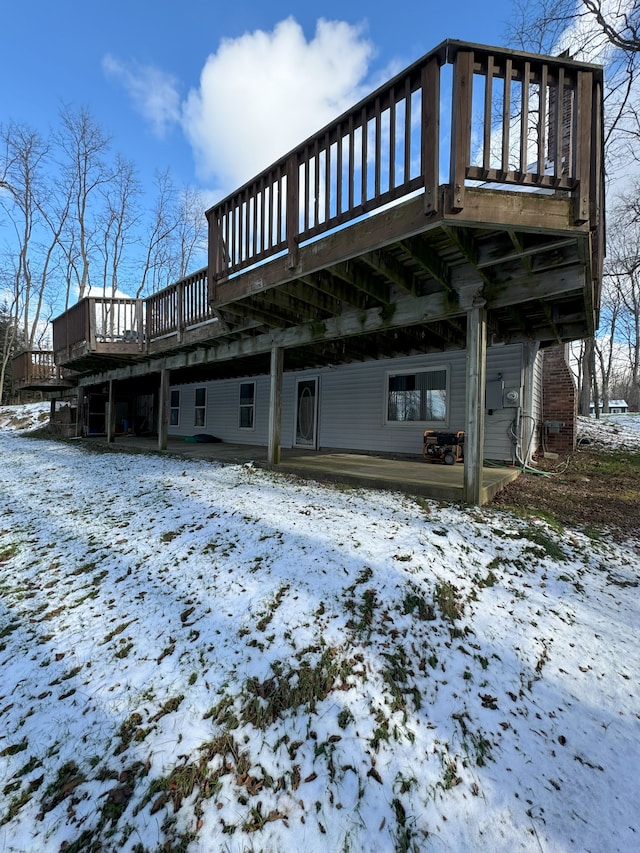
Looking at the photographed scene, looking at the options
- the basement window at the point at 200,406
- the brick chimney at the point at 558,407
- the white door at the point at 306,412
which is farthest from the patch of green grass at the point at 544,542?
the basement window at the point at 200,406

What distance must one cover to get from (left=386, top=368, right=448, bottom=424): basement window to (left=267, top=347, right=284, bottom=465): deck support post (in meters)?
3.03

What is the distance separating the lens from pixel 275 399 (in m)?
6.50

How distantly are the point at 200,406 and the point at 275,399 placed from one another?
7799mm

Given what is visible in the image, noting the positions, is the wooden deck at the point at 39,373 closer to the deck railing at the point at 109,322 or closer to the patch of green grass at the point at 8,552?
the deck railing at the point at 109,322

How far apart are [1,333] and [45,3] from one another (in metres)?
21.4

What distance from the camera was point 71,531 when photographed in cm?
371

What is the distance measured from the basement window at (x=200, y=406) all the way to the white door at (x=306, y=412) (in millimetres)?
4425

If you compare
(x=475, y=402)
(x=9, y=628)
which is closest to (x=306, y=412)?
(x=475, y=402)

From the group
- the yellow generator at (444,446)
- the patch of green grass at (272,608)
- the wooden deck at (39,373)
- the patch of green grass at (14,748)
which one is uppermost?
the wooden deck at (39,373)

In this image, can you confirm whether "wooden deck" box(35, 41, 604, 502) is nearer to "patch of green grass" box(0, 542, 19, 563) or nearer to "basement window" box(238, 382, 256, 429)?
"patch of green grass" box(0, 542, 19, 563)

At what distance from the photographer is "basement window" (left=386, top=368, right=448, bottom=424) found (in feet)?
25.5

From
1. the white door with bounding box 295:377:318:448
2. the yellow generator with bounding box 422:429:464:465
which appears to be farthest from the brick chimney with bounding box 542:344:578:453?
the white door with bounding box 295:377:318:448

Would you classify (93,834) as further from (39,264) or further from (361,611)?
(39,264)

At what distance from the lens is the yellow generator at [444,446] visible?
274 inches
